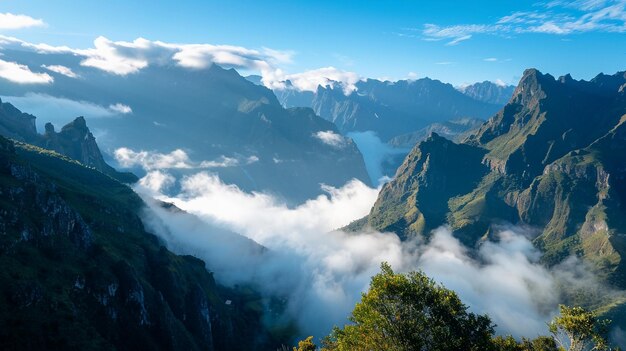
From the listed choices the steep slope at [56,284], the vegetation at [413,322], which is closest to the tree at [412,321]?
the vegetation at [413,322]

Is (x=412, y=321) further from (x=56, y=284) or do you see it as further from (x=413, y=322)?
(x=56, y=284)

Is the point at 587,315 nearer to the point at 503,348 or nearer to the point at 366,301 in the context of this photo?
the point at 503,348

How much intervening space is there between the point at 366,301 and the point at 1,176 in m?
Result: 182

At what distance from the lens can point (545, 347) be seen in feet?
428

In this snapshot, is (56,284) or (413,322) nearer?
(413,322)

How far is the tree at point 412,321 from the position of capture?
61.0 m

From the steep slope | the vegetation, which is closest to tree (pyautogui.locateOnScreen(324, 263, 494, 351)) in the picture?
Result: the vegetation

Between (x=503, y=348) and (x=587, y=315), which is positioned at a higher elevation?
(x=587, y=315)

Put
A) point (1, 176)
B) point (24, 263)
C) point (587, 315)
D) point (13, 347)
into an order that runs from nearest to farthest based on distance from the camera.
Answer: point (587, 315) < point (13, 347) < point (24, 263) < point (1, 176)

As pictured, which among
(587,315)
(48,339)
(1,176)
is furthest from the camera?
(1,176)

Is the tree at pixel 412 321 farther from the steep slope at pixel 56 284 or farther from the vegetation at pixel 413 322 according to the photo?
the steep slope at pixel 56 284

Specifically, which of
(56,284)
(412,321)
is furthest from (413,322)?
(56,284)

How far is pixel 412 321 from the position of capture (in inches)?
2440

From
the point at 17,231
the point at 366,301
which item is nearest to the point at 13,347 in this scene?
the point at 17,231
